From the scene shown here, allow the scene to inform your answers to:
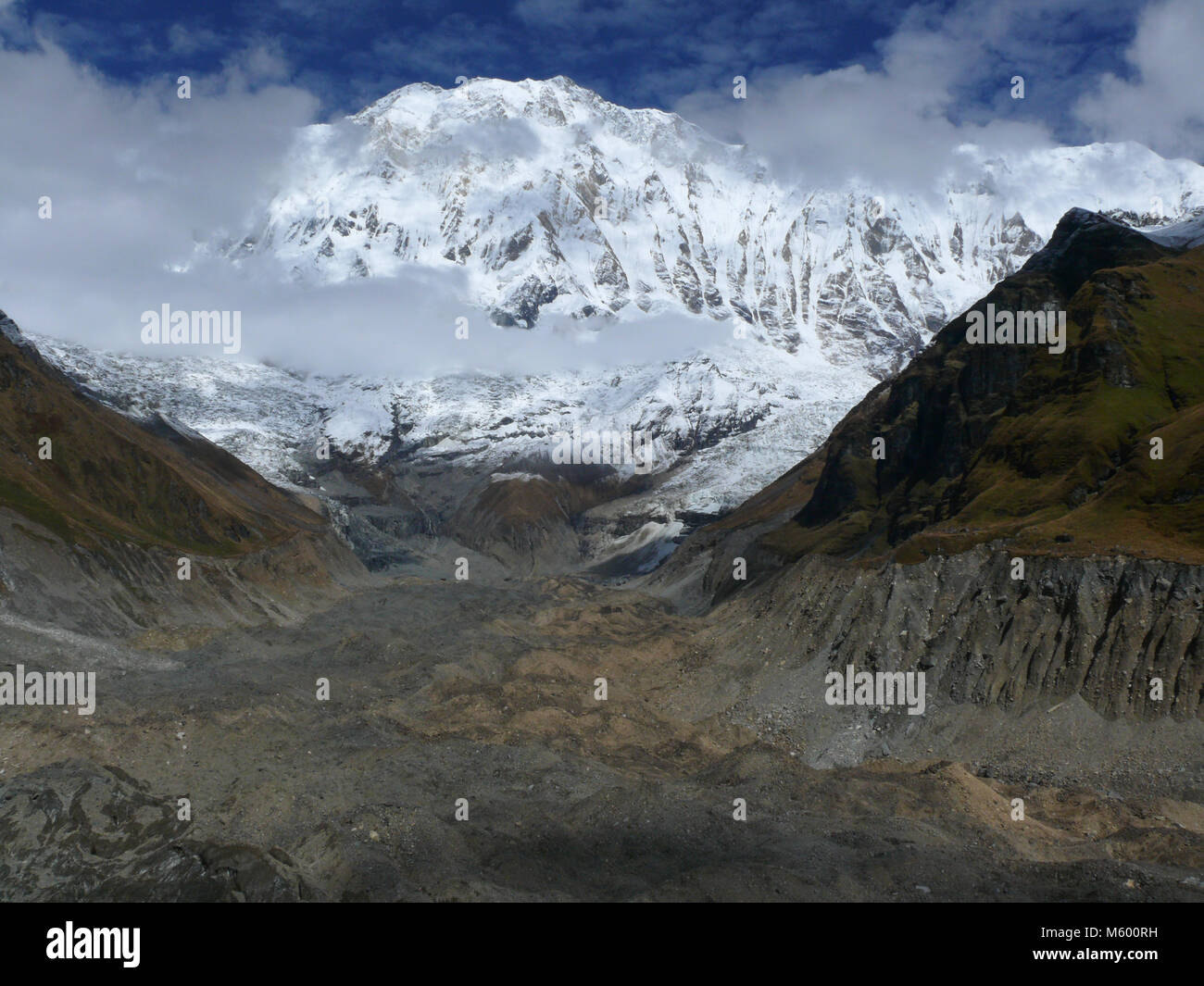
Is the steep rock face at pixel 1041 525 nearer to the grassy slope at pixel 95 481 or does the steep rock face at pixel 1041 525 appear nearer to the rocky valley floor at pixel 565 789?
the rocky valley floor at pixel 565 789

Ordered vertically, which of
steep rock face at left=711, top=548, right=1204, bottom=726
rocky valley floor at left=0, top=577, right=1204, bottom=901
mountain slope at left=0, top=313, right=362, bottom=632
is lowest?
rocky valley floor at left=0, top=577, right=1204, bottom=901

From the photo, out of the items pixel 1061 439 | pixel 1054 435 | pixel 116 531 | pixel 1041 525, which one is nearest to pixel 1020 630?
pixel 1041 525

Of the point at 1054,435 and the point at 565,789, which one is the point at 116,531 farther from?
the point at 1054,435

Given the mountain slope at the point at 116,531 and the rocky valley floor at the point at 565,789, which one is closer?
the rocky valley floor at the point at 565,789

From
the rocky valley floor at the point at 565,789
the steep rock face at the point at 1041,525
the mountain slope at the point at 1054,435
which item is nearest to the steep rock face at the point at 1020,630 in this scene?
the steep rock face at the point at 1041,525

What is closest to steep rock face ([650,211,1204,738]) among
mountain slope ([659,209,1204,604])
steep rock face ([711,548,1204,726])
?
steep rock face ([711,548,1204,726])

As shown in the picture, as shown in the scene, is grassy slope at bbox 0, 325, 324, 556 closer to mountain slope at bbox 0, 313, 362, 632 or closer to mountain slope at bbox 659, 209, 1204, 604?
mountain slope at bbox 0, 313, 362, 632
